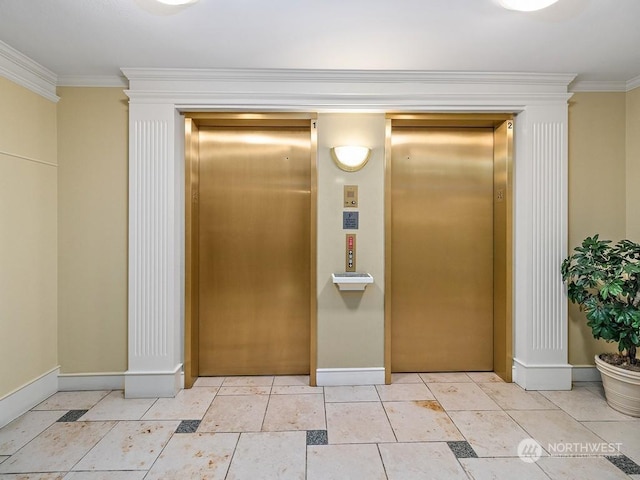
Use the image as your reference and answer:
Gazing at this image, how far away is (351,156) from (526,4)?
1.45 metres

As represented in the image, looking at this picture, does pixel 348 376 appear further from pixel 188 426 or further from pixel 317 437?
pixel 188 426

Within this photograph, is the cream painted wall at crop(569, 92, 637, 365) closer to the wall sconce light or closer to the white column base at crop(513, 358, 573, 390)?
the white column base at crop(513, 358, 573, 390)

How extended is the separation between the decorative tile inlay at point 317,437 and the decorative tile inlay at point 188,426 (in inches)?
30.4

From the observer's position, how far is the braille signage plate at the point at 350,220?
9.93ft

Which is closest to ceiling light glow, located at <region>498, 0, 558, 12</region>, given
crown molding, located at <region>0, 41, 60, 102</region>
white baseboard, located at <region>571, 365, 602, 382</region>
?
white baseboard, located at <region>571, 365, 602, 382</region>

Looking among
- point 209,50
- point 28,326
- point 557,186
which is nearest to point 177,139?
point 209,50

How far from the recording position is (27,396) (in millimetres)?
2637

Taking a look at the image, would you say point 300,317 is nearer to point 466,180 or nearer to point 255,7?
point 466,180

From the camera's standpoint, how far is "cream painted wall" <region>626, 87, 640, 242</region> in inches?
116

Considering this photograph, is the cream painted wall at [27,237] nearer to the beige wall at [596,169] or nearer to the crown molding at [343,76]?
the crown molding at [343,76]

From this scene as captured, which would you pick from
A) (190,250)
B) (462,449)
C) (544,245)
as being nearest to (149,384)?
(190,250)

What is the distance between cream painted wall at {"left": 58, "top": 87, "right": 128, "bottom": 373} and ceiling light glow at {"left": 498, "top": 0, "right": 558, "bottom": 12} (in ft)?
9.28

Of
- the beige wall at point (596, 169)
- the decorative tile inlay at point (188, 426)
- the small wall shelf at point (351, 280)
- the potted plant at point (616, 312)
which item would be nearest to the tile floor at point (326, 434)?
the decorative tile inlay at point (188, 426)

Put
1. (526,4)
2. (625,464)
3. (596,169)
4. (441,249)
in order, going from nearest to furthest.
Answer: (526,4)
(625,464)
(596,169)
(441,249)
